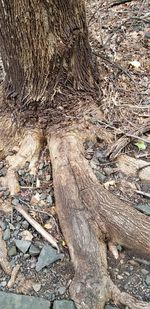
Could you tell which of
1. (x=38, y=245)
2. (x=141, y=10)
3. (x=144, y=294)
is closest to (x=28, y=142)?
(x=38, y=245)

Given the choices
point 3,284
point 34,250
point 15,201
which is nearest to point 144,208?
point 34,250

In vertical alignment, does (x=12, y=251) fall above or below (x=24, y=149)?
below

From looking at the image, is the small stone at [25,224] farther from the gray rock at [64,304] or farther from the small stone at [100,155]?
the small stone at [100,155]

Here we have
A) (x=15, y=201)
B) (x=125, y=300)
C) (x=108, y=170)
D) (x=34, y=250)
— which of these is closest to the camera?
(x=125, y=300)

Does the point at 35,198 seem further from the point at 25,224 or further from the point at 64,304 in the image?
the point at 64,304

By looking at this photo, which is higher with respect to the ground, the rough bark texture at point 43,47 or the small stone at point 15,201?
the rough bark texture at point 43,47

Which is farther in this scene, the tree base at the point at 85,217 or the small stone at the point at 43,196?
the small stone at the point at 43,196

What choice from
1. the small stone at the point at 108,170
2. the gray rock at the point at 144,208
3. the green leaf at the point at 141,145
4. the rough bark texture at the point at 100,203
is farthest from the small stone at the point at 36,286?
the green leaf at the point at 141,145
